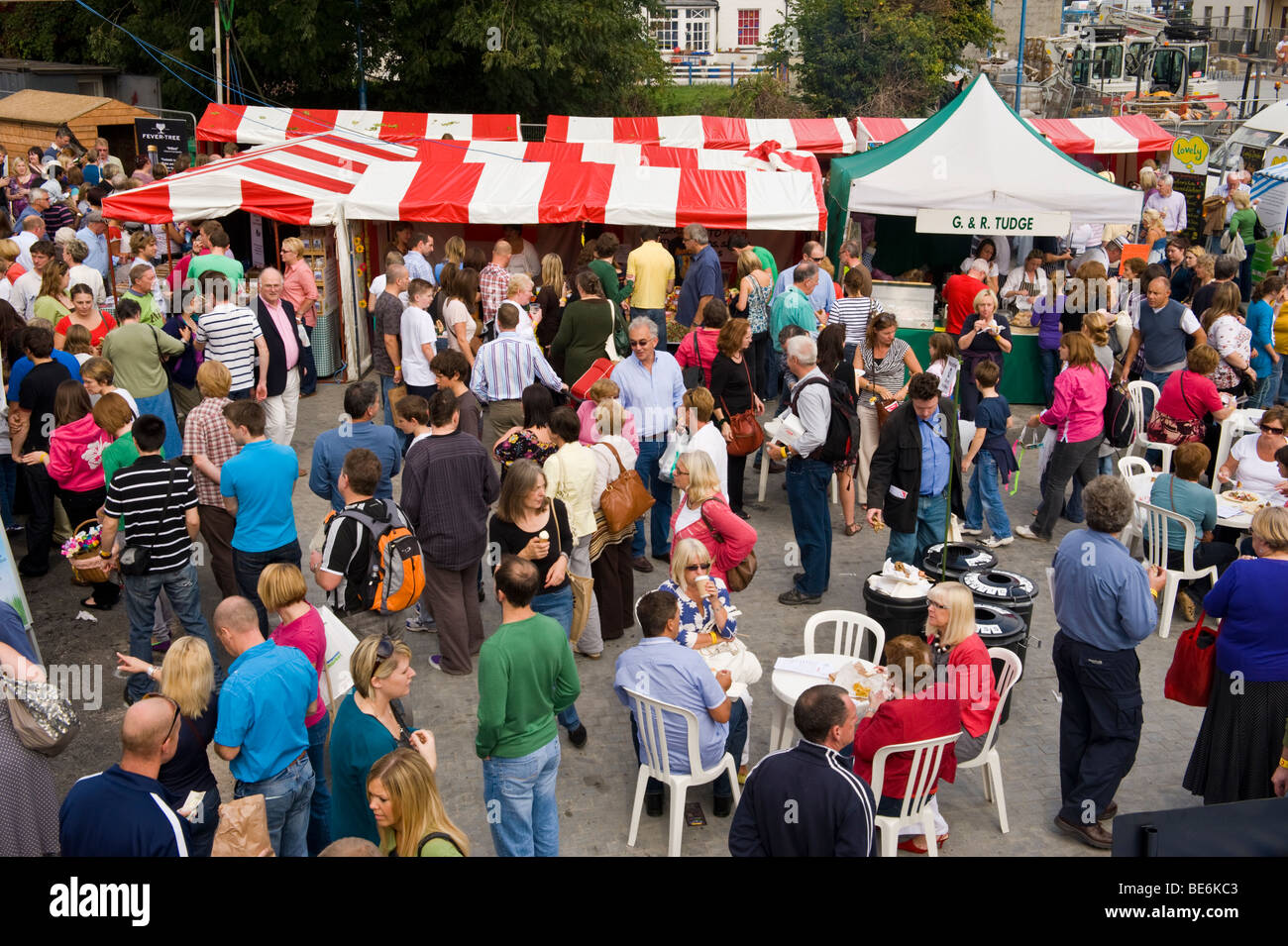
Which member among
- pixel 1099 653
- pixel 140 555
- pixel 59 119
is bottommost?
pixel 1099 653

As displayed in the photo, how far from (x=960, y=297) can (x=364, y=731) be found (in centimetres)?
845

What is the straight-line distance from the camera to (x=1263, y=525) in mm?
4926

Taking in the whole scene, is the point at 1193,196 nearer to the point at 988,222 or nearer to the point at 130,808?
the point at 988,222

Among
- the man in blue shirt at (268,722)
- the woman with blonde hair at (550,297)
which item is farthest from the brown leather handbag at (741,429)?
the man in blue shirt at (268,722)

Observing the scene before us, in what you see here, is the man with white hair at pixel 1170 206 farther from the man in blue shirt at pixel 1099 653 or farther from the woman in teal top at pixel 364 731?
the woman in teal top at pixel 364 731

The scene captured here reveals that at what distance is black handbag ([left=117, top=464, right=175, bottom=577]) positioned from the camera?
5.96 metres

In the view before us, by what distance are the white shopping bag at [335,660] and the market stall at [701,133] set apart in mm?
16993

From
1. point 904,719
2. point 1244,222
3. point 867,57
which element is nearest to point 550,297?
point 904,719

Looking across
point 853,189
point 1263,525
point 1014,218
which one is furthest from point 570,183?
point 1263,525

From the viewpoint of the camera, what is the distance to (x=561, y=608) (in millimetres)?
6133

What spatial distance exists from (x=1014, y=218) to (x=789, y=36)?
24.5 meters

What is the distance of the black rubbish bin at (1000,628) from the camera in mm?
5723
